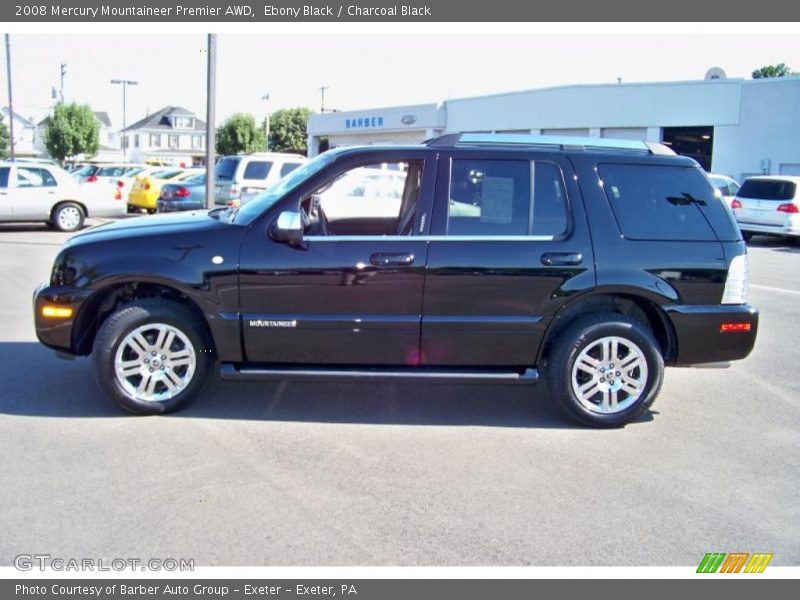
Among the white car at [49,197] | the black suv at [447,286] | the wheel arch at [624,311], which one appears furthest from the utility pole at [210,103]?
the wheel arch at [624,311]

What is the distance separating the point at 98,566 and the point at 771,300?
10.1 meters

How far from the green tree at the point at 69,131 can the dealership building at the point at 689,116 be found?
37.4 metres

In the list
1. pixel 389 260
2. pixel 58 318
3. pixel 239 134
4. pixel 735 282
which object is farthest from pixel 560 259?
pixel 239 134

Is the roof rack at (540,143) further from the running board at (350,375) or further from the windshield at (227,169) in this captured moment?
the windshield at (227,169)

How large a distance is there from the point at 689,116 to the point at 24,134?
90.9 meters

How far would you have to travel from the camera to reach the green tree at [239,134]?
70.5 metres

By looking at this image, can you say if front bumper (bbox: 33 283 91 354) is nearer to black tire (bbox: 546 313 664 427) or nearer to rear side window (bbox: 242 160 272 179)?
black tire (bbox: 546 313 664 427)

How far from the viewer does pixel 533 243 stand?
5402mm

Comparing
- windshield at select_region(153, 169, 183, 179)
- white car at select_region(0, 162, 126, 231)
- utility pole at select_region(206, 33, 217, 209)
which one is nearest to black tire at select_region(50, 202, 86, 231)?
white car at select_region(0, 162, 126, 231)

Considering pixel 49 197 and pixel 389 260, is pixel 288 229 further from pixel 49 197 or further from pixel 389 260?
pixel 49 197

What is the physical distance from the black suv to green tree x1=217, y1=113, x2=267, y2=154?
67229 mm

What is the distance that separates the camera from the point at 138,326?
5324mm

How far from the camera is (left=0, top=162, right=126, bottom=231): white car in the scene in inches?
680

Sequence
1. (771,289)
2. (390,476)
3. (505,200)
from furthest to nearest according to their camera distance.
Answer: (771,289) → (505,200) → (390,476)
